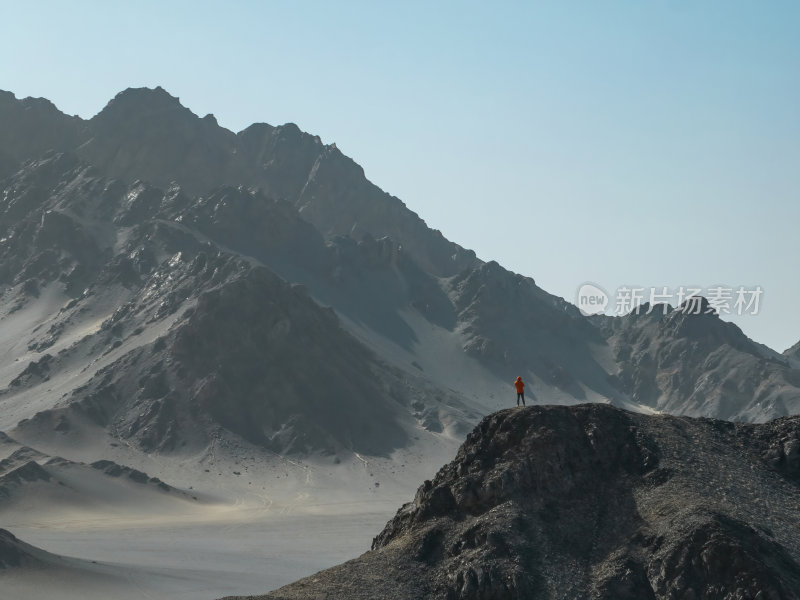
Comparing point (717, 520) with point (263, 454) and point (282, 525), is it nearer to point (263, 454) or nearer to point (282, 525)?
point (282, 525)

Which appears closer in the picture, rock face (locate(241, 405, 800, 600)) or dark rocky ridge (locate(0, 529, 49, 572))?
rock face (locate(241, 405, 800, 600))

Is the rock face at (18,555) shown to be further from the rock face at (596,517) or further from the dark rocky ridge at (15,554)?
the rock face at (596,517)

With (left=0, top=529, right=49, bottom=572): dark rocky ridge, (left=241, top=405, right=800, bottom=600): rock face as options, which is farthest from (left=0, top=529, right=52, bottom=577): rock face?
(left=241, top=405, right=800, bottom=600): rock face

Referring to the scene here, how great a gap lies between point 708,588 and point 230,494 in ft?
412

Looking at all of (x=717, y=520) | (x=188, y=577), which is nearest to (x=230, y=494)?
(x=188, y=577)

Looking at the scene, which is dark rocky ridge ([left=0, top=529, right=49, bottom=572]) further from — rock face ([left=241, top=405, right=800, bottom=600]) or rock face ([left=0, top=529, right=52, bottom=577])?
rock face ([left=241, top=405, right=800, bottom=600])

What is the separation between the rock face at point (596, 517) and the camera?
50.3 m

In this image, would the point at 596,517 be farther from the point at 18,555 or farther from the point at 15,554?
the point at 18,555

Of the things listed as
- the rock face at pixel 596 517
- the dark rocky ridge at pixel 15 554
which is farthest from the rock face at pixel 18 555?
the rock face at pixel 596 517

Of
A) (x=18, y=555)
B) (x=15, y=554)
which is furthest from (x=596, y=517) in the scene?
(x=18, y=555)

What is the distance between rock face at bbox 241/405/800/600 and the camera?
165 feet

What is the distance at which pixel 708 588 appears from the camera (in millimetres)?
49344

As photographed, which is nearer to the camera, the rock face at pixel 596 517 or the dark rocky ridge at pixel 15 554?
the rock face at pixel 596 517

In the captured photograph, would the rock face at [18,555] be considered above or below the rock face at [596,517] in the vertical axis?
below
